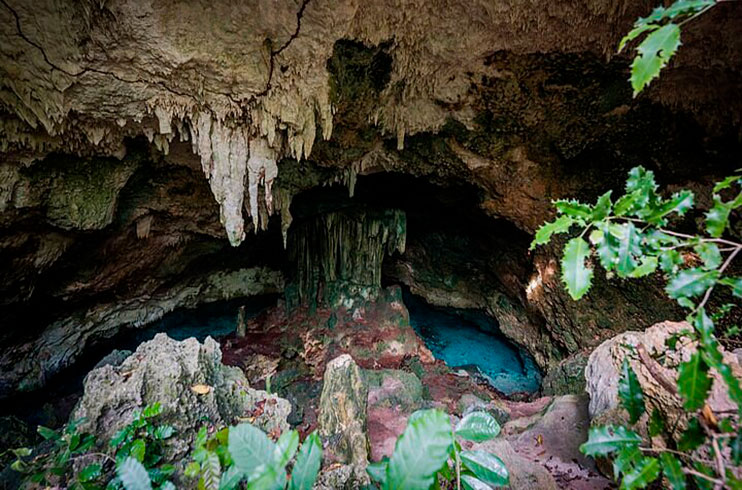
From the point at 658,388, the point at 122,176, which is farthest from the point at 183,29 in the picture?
the point at 658,388

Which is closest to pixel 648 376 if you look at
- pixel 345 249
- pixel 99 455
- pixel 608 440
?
pixel 608 440

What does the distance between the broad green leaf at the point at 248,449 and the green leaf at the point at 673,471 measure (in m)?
1.01

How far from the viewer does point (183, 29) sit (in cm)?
282

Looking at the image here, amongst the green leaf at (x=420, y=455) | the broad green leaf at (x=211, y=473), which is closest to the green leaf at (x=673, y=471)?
the green leaf at (x=420, y=455)

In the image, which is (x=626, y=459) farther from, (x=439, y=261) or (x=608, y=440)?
(x=439, y=261)

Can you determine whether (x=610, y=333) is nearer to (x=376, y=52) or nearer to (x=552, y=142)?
(x=552, y=142)

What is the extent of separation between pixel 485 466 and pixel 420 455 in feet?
1.52

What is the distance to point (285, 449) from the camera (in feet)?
2.97

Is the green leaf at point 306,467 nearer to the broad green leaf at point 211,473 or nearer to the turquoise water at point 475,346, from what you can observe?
the broad green leaf at point 211,473

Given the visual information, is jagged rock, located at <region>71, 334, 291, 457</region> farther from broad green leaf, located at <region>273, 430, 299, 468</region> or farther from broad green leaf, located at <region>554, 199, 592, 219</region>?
broad green leaf, located at <region>554, 199, 592, 219</region>

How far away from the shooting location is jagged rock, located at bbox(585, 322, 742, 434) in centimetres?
177

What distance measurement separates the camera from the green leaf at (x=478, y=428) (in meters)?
1.19

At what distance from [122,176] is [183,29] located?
2.39m

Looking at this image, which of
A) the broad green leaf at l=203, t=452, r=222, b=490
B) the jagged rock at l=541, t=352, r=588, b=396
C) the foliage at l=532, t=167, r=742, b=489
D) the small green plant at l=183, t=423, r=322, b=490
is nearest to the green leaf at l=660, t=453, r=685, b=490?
the foliage at l=532, t=167, r=742, b=489
